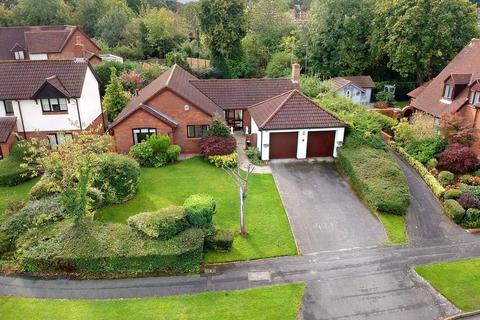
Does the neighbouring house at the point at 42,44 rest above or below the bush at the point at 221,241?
above

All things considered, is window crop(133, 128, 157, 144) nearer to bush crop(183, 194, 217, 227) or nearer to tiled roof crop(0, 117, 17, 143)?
tiled roof crop(0, 117, 17, 143)

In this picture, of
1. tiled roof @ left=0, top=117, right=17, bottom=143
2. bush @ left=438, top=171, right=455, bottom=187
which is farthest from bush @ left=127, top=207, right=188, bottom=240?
bush @ left=438, top=171, right=455, bottom=187

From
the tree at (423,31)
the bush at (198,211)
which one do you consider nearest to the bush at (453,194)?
the bush at (198,211)

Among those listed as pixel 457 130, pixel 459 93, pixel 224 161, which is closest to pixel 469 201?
pixel 457 130

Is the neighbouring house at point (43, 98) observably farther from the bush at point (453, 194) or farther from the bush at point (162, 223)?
the bush at point (453, 194)

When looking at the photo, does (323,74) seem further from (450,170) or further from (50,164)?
(50,164)

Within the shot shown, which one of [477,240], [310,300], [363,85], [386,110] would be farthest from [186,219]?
[363,85]
